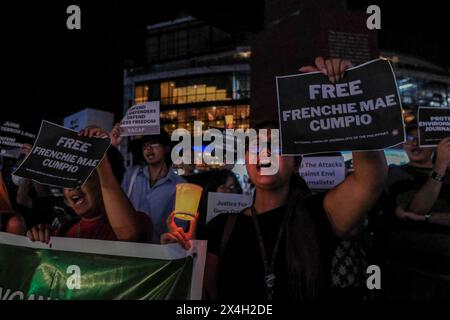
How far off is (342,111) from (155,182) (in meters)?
2.30

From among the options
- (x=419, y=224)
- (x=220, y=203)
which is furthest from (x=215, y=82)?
(x=419, y=224)

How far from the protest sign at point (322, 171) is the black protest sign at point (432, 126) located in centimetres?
108

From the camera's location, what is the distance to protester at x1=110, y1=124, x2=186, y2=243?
357 cm

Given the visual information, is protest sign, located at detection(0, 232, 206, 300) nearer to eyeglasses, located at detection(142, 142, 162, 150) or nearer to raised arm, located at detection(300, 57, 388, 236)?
raised arm, located at detection(300, 57, 388, 236)

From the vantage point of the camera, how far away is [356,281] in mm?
2523

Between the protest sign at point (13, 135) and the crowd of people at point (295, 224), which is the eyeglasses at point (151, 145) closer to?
the crowd of people at point (295, 224)

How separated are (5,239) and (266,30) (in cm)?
469

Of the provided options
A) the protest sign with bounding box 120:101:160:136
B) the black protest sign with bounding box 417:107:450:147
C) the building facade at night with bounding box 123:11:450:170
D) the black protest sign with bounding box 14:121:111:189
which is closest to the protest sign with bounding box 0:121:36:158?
the protest sign with bounding box 120:101:160:136

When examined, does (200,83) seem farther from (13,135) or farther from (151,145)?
(151,145)

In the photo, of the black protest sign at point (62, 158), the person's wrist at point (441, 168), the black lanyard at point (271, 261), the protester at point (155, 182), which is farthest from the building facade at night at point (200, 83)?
the black lanyard at point (271, 261)

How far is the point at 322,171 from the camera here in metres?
4.10

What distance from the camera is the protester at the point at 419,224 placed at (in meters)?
3.01
